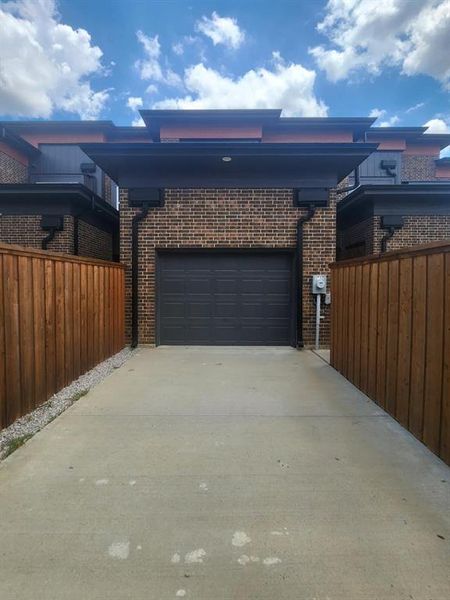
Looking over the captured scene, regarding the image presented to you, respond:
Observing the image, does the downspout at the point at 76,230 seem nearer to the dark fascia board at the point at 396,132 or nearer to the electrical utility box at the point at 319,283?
the electrical utility box at the point at 319,283

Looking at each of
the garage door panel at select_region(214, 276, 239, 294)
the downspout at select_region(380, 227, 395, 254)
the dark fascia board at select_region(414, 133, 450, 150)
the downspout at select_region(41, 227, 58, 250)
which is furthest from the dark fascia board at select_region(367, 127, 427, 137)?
the downspout at select_region(41, 227, 58, 250)

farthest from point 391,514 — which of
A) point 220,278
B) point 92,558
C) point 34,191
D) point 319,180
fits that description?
point 34,191

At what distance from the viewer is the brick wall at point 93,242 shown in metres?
10.3

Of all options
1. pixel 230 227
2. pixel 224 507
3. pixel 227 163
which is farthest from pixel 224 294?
pixel 224 507

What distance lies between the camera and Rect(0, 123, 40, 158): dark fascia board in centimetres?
1305

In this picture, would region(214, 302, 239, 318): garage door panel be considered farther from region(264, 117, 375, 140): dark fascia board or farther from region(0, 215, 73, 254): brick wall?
region(264, 117, 375, 140): dark fascia board

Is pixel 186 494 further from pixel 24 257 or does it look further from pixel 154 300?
pixel 154 300

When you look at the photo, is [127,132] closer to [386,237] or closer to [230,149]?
[230,149]

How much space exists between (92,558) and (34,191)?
30.7 ft

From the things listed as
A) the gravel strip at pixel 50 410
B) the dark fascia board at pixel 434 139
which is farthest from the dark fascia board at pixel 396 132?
the gravel strip at pixel 50 410

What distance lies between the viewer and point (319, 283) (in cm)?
815

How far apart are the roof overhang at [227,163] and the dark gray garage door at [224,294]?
1669mm

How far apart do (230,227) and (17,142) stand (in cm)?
1037

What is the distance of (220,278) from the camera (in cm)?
851
